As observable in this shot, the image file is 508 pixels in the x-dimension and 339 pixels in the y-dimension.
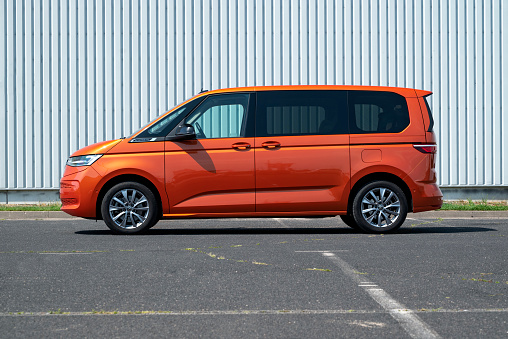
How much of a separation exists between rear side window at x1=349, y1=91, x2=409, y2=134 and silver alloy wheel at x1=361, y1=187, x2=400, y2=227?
86 centimetres

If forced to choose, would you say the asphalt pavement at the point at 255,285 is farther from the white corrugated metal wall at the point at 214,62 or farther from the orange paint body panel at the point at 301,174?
the white corrugated metal wall at the point at 214,62

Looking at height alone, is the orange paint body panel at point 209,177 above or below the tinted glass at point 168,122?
below

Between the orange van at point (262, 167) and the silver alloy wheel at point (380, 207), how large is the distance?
0.5 inches

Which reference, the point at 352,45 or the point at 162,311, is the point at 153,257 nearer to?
the point at 162,311

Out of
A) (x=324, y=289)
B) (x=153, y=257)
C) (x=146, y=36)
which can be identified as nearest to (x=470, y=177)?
(x=146, y=36)

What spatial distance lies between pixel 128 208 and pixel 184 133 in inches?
49.5

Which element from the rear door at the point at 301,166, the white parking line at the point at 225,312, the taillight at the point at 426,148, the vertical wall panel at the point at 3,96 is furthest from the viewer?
the vertical wall panel at the point at 3,96

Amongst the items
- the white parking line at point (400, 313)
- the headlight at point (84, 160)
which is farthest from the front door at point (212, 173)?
the white parking line at point (400, 313)

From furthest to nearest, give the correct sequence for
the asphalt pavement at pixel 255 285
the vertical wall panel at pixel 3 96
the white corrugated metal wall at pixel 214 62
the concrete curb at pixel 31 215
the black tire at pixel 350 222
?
the white corrugated metal wall at pixel 214 62
the vertical wall panel at pixel 3 96
the concrete curb at pixel 31 215
the black tire at pixel 350 222
the asphalt pavement at pixel 255 285

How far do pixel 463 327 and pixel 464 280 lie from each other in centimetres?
185

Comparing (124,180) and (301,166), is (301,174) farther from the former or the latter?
(124,180)

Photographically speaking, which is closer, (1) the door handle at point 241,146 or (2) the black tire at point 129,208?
(2) the black tire at point 129,208

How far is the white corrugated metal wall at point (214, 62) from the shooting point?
62.3 feet

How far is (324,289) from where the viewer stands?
19.8ft
